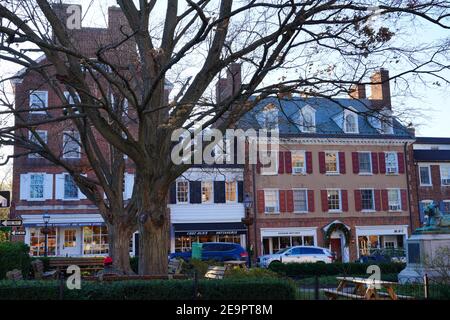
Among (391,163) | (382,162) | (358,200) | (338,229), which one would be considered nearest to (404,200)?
(391,163)

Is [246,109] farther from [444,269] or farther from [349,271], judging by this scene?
[349,271]

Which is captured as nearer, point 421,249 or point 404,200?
point 421,249

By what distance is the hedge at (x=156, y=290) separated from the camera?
10.4 m

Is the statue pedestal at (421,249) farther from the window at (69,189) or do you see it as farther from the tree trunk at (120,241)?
the window at (69,189)

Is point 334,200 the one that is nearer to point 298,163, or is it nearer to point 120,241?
point 298,163

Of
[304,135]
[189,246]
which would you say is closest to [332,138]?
[304,135]

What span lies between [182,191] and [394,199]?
1602 cm

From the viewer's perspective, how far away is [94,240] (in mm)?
37656

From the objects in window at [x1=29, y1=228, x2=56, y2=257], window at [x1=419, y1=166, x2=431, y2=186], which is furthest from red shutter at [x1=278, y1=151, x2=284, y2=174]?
window at [x1=29, y1=228, x2=56, y2=257]

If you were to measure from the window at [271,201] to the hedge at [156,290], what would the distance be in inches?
1122

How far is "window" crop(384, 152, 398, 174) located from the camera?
4231 cm

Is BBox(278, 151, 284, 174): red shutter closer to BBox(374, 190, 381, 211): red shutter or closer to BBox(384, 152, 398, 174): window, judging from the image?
BBox(374, 190, 381, 211): red shutter

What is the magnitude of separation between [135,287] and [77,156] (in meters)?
28.4

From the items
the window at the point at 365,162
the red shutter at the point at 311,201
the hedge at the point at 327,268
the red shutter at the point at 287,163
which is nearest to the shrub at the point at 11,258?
the hedge at the point at 327,268
